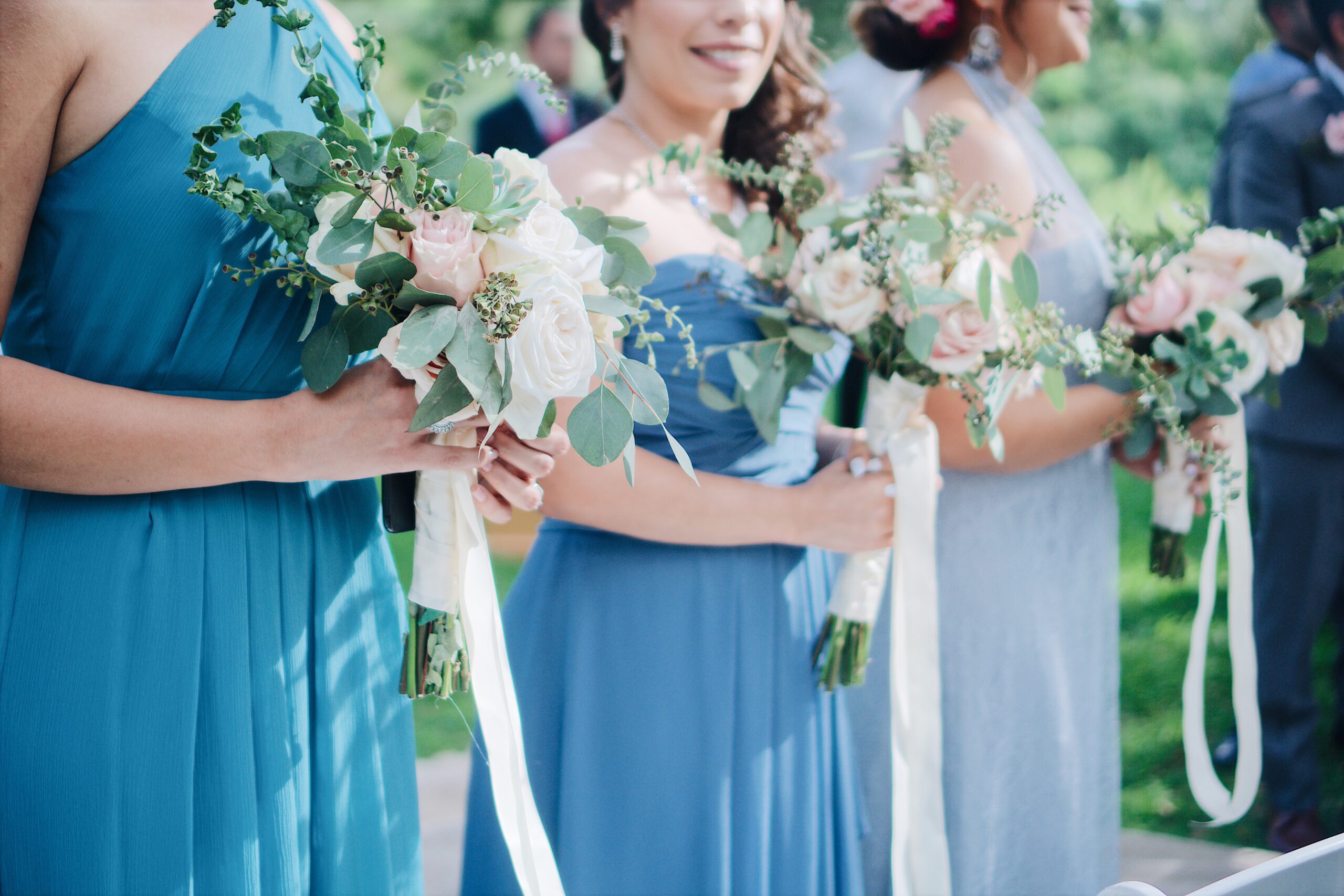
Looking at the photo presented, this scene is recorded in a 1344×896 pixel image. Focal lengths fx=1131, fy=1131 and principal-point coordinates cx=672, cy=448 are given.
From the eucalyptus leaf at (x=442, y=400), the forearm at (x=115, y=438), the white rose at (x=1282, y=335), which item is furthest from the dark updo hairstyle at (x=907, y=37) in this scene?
the forearm at (x=115, y=438)

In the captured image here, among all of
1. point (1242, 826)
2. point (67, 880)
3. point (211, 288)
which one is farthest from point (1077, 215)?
point (1242, 826)

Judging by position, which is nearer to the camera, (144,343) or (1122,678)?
(144,343)

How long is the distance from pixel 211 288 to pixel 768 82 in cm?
133

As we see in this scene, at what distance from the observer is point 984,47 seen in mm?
2387

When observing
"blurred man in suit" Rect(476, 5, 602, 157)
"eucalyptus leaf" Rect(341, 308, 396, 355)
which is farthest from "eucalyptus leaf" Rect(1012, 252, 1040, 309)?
"blurred man in suit" Rect(476, 5, 602, 157)

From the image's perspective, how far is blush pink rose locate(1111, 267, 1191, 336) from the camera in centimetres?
223

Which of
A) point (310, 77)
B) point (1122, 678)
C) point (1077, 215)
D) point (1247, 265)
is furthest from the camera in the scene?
point (1122, 678)

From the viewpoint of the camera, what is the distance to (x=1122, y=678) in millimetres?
5195

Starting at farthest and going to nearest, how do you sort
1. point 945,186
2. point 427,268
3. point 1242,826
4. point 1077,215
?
point 1242,826, point 1077,215, point 945,186, point 427,268

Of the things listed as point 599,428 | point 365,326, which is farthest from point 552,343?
point 365,326

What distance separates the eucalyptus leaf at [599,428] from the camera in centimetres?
127

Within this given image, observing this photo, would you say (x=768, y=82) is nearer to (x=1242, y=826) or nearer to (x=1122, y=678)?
(x=1242, y=826)

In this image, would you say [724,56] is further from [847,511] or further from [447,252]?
[447,252]

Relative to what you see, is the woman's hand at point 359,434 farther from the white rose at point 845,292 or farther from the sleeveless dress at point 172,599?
the white rose at point 845,292
